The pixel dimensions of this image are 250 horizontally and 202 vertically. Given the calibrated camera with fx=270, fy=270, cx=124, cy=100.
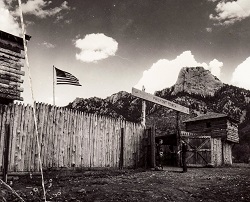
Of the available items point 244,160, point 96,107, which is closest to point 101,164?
point 244,160

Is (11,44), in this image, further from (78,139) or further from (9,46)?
(78,139)

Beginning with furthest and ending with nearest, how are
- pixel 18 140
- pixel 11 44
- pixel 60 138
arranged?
pixel 11 44, pixel 60 138, pixel 18 140

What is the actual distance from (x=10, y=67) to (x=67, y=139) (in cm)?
461

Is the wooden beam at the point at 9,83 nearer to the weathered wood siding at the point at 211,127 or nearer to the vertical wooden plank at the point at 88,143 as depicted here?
the vertical wooden plank at the point at 88,143

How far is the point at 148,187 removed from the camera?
7309 millimetres

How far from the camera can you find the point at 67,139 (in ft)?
33.9

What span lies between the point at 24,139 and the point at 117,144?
4536mm

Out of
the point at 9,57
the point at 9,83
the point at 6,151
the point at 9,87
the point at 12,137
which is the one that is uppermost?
the point at 9,57

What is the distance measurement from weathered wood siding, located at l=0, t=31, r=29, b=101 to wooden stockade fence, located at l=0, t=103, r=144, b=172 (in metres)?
2.96

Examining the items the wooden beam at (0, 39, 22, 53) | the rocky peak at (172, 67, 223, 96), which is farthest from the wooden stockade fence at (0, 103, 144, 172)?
the rocky peak at (172, 67, 223, 96)

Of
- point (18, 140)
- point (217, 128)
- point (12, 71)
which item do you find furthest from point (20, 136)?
point (217, 128)

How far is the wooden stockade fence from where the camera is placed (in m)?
8.82

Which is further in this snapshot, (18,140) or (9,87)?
(9,87)

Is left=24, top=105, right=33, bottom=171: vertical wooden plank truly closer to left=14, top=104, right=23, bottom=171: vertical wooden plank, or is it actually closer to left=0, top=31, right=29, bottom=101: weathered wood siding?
left=14, top=104, right=23, bottom=171: vertical wooden plank
